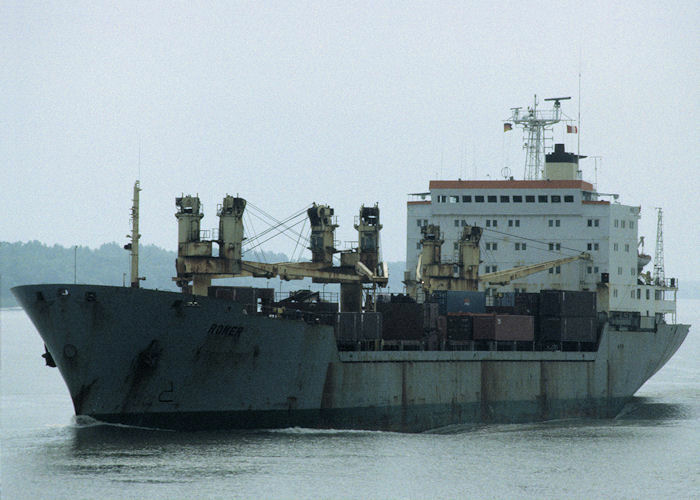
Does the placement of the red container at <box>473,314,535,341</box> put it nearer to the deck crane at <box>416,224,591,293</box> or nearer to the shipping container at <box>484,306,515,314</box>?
the shipping container at <box>484,306,515,314</box>

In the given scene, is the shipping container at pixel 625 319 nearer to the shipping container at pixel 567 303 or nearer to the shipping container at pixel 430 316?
the shipping container at pixel 567 303

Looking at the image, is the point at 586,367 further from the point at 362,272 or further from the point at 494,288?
the point at 362,272

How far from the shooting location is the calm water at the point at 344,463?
31625 mm

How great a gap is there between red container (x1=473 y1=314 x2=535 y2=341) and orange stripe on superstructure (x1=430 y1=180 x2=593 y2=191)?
39.7 feet

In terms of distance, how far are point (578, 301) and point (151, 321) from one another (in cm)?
2216

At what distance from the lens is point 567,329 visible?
5103 cm

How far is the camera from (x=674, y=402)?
203 feet

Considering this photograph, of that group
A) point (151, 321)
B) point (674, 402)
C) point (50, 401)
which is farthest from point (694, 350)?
point (151, 321)

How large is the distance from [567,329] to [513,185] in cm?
1117

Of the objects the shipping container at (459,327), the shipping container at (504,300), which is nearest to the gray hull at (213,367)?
the shipping container at (459,327)

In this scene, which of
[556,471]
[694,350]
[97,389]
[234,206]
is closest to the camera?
[556,471]

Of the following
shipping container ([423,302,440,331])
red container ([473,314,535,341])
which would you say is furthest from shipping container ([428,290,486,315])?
shipping container ([423,302,440,331])

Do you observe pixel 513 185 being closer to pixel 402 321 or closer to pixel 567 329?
pixel 567 329

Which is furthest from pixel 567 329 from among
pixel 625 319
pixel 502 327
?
pixel 625 319
